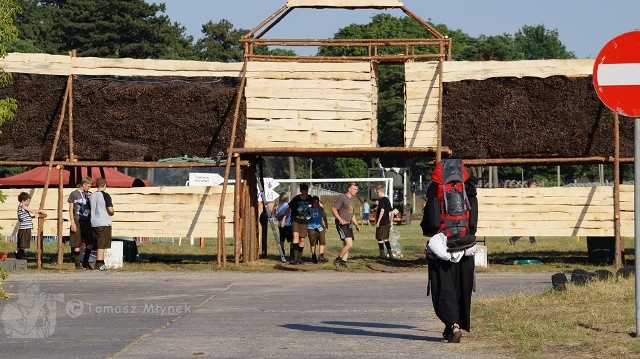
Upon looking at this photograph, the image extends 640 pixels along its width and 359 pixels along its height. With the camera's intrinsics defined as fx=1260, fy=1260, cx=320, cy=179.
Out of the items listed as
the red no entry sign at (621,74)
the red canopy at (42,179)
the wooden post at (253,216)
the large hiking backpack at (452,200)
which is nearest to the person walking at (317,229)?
the wooden post at (253,216)

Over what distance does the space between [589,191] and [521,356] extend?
47.4 ft

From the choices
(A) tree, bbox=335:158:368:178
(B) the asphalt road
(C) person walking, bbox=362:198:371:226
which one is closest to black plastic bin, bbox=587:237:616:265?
(B) the asphalt road

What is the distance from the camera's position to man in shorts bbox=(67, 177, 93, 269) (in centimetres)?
2455

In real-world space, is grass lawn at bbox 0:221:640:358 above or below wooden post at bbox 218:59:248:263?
below

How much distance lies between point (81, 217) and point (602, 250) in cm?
1046

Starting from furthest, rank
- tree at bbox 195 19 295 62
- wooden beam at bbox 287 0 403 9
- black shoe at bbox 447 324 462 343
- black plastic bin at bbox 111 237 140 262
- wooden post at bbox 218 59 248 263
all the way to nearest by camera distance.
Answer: tree at bbox 195 19 295 62
black plastic bin at bbox 111 237 140 262
wooden beam at bbox 287 0 403 9
wooden post at bbox 218 59 248 263
black shoe at bbox 447 324 462 343

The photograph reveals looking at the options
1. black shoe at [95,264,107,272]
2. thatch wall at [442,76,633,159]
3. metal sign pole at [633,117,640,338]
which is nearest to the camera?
metal sign pole at [633,117,640,338]

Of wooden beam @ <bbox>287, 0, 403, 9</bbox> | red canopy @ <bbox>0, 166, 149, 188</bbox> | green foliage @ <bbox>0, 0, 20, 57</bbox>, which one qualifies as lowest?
red canopy @ <bbox>0, 166, 149, 188</bbox>

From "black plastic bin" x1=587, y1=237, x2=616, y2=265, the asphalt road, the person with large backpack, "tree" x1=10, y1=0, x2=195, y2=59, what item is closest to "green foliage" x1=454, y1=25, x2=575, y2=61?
"tree" x1=10, y1=0, x2=195, y2=59

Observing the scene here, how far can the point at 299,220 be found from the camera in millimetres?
26328

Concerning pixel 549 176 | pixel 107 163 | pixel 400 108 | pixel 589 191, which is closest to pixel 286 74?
pixel 107 163

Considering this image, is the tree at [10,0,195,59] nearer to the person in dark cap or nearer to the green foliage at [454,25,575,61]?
the green foliage at [454,25,575,61]

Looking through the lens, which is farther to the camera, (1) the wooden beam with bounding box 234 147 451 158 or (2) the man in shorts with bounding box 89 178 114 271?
(1) the wooden beam with bounding box 234 147 451 158

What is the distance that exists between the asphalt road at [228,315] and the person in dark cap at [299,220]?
3.51 m
